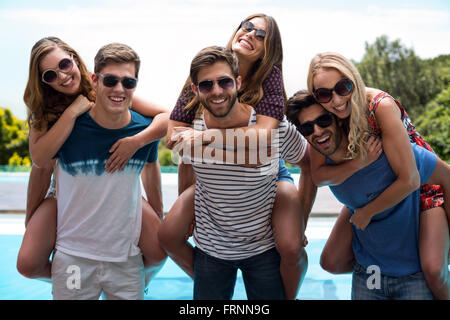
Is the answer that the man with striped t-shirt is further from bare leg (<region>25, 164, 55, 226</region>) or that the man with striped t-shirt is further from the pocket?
bare leg (<region>25, 164, 55, 226</region>)

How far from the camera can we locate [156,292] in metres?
4.78

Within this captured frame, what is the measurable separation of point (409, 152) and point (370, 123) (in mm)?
271

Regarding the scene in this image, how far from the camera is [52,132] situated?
250 centimetres

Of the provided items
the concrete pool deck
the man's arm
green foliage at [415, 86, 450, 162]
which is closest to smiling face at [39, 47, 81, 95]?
the man's arm

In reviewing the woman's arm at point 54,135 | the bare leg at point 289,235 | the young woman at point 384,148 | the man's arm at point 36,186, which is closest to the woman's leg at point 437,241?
the young woman at point 384,148

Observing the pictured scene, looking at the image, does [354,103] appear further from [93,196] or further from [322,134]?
[93,196]

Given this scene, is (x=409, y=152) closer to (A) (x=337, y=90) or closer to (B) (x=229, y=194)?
(A) (x=337, y=90)

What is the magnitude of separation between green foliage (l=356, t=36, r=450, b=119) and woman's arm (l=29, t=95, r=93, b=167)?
115 ft

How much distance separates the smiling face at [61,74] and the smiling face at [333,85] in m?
1.51

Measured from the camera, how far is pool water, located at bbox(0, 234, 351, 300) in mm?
4621

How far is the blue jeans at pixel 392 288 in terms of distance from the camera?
2461 mm

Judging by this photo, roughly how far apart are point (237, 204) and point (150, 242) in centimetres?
70

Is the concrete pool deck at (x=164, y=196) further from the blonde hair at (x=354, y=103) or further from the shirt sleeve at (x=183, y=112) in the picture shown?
the shirt sleeve at (x=183, y=112)
